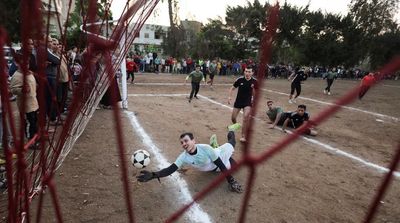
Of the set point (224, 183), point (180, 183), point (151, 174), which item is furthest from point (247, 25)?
point (151, 174)

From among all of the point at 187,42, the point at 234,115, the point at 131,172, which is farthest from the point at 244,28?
the point at 131,172

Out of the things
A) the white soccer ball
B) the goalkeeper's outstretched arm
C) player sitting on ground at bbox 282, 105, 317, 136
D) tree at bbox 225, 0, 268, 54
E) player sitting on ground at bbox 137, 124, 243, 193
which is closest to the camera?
the goalkeeper's outstretched arm

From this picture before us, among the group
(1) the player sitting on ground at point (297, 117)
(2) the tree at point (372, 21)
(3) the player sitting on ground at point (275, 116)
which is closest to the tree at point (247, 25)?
(2) the tree at point (372, 21)

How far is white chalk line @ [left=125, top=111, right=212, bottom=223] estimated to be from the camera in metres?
4.08

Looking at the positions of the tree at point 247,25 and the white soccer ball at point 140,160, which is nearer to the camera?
the white soccer ball at point 140,160

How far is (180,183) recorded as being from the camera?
16.4 ft

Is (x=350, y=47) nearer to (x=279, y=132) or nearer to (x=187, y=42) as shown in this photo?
(x=187, y=42)

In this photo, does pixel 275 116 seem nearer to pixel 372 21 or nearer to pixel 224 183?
pixel 224 183

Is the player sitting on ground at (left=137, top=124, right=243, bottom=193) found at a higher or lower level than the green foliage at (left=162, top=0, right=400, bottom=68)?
lower

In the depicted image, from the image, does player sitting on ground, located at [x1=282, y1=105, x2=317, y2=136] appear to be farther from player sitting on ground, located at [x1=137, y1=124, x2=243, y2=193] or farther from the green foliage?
the green foliage

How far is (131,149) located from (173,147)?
0.79 metres

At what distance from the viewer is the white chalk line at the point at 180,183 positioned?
4.08 m

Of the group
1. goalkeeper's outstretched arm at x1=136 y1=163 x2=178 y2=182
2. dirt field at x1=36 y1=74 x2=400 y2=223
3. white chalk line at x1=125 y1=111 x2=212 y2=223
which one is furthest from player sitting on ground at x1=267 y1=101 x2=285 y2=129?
goalkeeper's outstretched arm at x1=136 y1=163 x2=178 y2=182

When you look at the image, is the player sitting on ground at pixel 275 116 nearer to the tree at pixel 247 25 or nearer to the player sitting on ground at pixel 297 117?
the player sitting on ground at pixel 297 117
